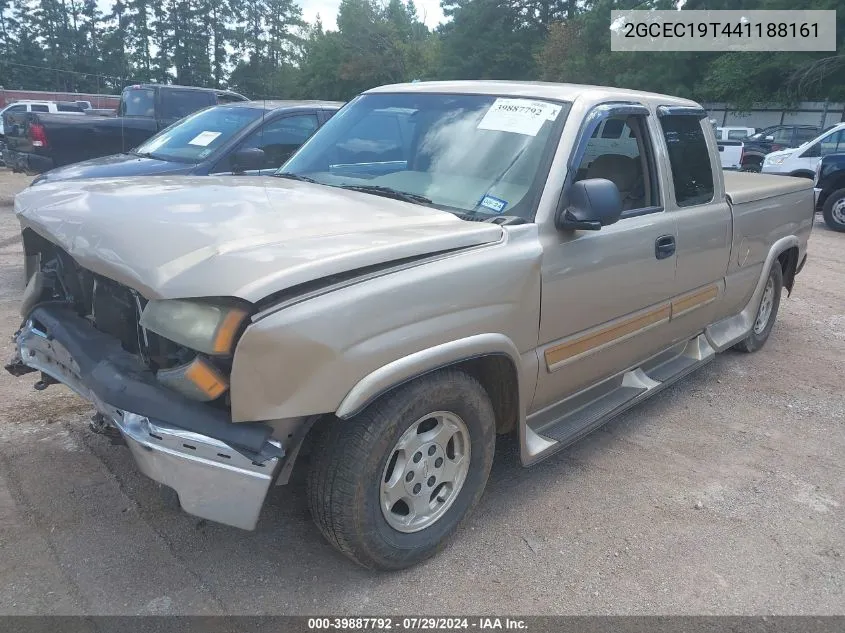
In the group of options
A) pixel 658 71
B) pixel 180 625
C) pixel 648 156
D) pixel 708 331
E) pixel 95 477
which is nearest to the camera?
pixel 180 625

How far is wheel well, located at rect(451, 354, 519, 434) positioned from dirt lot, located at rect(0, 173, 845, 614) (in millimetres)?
495

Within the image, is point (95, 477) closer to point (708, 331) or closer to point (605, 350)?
point (605, 350)

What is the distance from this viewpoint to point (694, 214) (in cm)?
411

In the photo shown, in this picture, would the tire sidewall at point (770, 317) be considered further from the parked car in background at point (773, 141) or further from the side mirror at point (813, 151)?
the parked car in background at point (773, 141)

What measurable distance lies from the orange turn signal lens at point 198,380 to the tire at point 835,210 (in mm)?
13069

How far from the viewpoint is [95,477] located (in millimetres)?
3354

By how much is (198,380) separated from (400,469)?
0.86 meters

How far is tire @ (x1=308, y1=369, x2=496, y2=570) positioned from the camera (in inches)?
98.1

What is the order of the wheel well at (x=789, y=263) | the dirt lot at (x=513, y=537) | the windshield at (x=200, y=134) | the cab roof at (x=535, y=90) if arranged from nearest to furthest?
the dirt lot at (x=513, y=537) → the cab roof at (x=535, y=90) → the wheel well at (x=789, y=263) → the windshield at (x=200, y=134)

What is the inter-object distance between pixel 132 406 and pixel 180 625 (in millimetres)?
809

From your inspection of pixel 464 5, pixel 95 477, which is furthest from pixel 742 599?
pixel 464 5

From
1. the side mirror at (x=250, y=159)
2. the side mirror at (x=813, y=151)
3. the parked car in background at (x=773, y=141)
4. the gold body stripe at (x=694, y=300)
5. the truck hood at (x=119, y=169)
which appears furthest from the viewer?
the parked car in background at (x=773, y=141)

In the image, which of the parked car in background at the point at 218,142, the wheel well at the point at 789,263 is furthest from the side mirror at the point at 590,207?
the parked car in background at the point at 218,142

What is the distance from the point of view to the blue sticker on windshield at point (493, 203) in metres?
3.11
